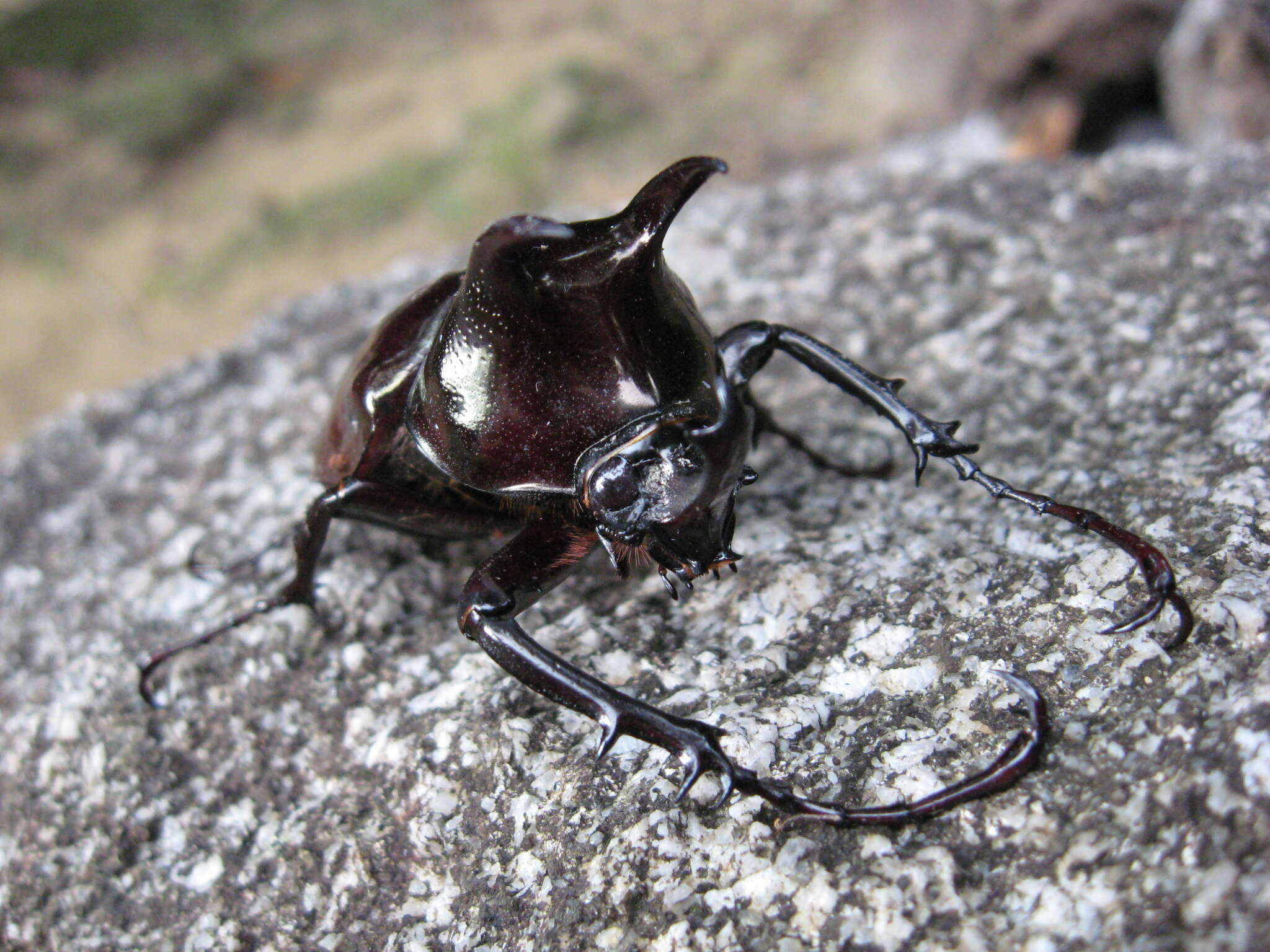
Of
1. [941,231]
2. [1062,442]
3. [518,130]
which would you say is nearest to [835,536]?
[1062,442]

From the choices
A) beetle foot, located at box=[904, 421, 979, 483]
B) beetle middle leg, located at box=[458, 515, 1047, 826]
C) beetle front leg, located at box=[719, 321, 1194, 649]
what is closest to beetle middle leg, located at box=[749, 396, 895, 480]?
beetle front leg, located at box=[719, 321, 1194, 649]

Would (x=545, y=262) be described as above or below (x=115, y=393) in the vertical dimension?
above

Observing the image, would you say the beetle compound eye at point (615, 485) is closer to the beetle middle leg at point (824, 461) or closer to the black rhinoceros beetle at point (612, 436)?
the black rhinoceros beetle at point (612, 436)

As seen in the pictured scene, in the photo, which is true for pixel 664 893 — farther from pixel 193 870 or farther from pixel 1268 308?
pixel 1268 308

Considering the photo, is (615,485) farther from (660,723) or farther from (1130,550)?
(1130,550)

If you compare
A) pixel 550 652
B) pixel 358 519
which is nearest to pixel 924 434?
pixel 550 652

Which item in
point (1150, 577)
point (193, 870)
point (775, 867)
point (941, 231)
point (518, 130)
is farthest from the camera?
point (518, 130)

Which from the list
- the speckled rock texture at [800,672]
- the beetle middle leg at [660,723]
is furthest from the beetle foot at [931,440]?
the beetle middle leg at [660,723]
